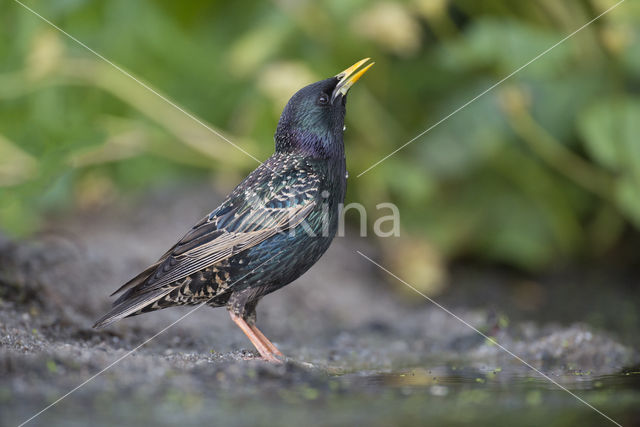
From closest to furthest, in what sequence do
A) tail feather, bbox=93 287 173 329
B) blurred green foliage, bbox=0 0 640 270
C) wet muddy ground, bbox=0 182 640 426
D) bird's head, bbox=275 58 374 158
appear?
1. wet muddy ground, bbox=0 182 640 426
2. tail feather, bbox=93 287 173 329
3. bird's head, bbox=275 58 374 158
4. blurred green foliage, bbox=0 0 640 270

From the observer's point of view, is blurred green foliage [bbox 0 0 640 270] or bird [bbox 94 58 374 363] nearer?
bird [bbox 94 58 374 363]

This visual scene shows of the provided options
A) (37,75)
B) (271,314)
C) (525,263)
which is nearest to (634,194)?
(525,263)

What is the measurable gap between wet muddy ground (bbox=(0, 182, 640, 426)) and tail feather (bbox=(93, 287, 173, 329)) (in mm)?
130

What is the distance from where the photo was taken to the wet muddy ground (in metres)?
2.24

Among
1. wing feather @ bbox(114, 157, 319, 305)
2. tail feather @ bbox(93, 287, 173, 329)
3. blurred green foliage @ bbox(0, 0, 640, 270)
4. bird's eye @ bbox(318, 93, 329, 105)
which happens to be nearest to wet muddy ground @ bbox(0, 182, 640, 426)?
tail feather @ bbox(93, 287, 173, 329)

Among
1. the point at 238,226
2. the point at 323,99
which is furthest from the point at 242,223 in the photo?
the point at 323,99

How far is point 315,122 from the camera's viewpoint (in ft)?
11.4

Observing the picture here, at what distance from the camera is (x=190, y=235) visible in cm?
339

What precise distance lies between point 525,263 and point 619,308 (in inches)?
43.3

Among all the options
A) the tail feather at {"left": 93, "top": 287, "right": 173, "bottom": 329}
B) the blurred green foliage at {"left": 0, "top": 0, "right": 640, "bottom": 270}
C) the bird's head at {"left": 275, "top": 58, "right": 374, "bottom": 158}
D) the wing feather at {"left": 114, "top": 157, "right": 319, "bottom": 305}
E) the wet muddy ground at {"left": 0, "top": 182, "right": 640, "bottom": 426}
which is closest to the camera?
Answer: the wet muddy ground at {"left": 0, "top": 182, "right": 640, "bottom": 426}

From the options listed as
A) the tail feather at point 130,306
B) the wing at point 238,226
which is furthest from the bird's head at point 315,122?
the tail feather at point 130,306

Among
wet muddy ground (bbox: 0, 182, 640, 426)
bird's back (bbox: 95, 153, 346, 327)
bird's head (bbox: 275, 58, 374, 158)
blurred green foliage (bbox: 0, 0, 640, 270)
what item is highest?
blurred green foliage (bbox: 0, 0, 640, 270)

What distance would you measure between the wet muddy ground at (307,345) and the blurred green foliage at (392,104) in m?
0.48

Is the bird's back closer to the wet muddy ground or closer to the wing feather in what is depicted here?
the wing feather
